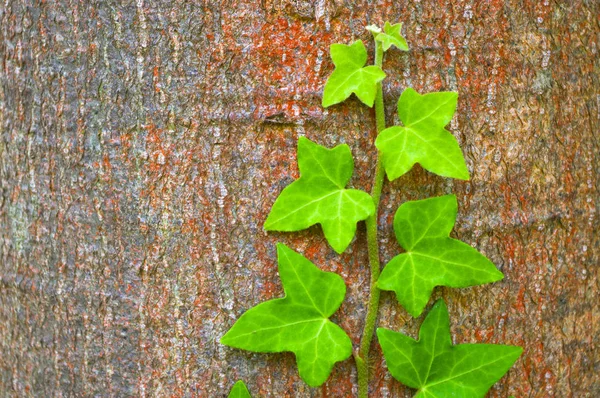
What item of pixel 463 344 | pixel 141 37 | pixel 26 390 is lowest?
pixel 26 390

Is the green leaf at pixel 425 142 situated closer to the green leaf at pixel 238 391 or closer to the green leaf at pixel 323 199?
the green leaf at pixel 323 199

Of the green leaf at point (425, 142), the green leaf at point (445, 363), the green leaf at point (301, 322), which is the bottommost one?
the green leaf at point (445, 363)

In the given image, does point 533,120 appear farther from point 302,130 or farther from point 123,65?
point 123,65

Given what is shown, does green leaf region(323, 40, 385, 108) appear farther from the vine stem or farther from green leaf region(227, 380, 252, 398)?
green leaf region(227, 380, 252, 398)

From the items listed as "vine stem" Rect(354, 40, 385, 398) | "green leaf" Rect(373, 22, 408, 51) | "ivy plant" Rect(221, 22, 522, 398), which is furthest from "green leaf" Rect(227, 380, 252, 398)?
"green leaf" Rect(373, 22, 408, 51)

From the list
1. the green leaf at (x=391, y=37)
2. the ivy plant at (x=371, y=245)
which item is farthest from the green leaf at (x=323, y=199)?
the green leaf at (x=391, y=37)

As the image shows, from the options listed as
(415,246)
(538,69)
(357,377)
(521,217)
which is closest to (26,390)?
(357,377)

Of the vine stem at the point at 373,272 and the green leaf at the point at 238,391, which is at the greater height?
the vine stem at the point at 373,272
